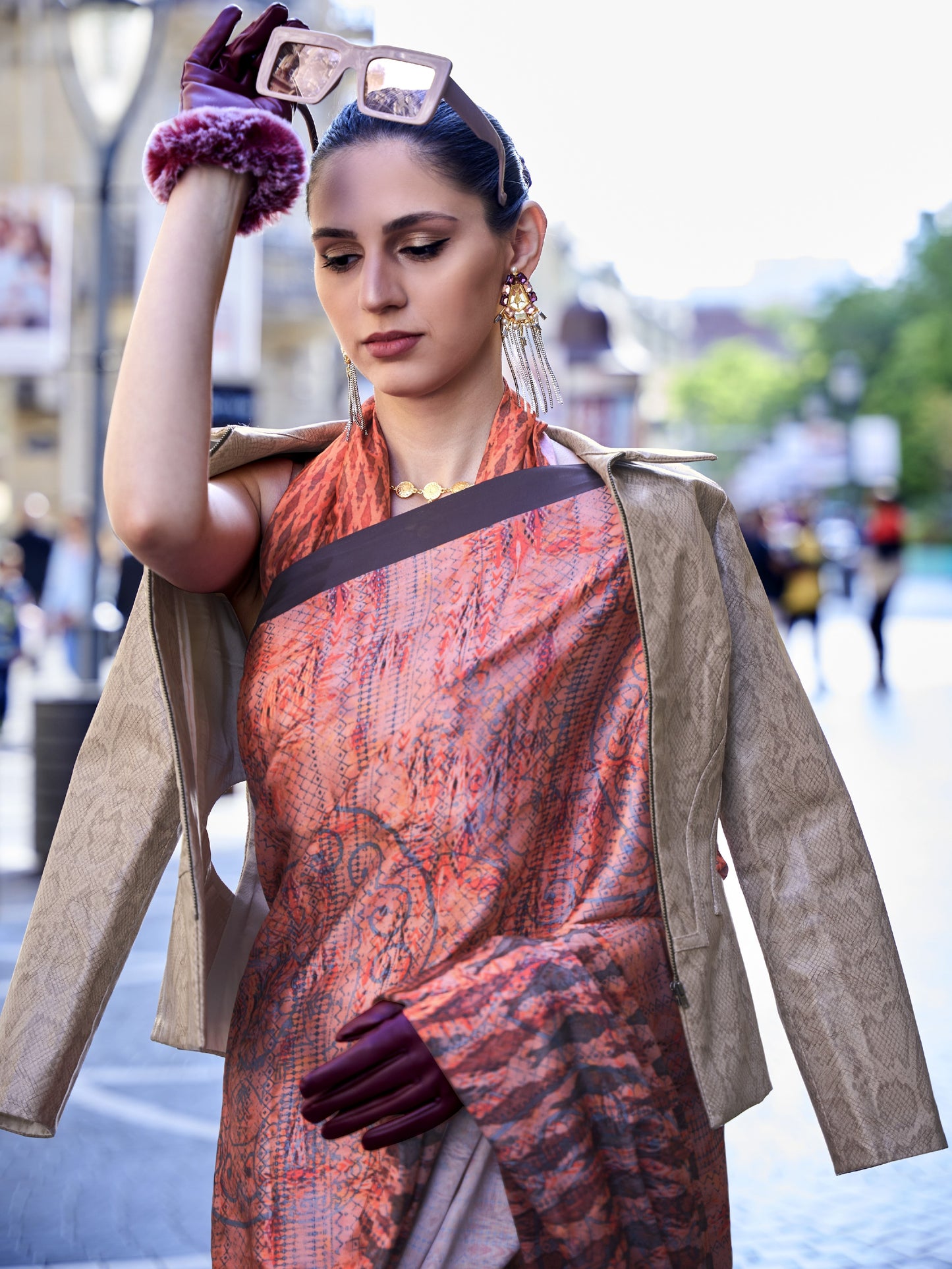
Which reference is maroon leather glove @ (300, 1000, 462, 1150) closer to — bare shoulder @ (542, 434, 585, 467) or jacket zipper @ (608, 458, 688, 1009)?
jacket zipper @ (608, 458, 688, 1009)

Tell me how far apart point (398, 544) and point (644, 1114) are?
29.4 inches

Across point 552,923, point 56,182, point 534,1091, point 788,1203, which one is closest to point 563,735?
point 552,923

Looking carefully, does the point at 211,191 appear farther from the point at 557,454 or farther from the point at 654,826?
the point at 654,826

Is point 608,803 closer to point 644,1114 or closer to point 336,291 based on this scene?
point 644,1114

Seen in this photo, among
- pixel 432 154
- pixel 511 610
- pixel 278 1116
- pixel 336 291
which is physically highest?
pixel 432 154

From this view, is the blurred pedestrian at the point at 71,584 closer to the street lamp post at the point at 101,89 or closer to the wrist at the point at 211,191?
the street lamp post at the point at 101,89

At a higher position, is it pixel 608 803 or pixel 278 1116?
pixel 608 803

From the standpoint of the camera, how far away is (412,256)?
192cm

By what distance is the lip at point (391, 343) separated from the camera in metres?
1.93

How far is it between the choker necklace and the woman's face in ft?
0.42

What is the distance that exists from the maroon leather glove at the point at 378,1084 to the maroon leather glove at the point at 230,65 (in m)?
1.05

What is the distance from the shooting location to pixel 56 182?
28656 mm

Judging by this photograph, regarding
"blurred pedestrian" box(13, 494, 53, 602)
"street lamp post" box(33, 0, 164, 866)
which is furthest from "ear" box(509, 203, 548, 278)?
"blurred pedestrian" box(13, 494, 53, 602)

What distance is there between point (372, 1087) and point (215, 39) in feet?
3.95
